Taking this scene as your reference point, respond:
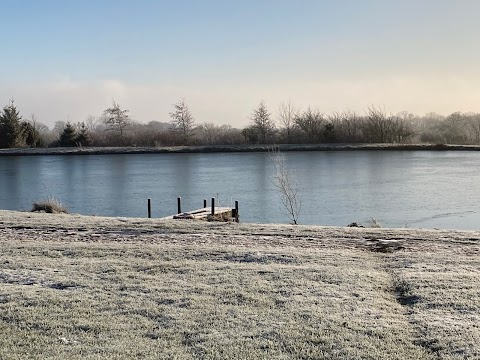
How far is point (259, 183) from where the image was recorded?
30.8 m

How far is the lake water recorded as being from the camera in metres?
20.9

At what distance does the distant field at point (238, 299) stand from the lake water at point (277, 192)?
10.2m

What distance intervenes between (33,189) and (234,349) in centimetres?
2769

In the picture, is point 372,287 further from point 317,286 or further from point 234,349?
point 234,349

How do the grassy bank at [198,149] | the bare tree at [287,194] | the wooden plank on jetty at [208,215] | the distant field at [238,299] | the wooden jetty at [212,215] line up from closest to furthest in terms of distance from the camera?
the distant field at [238,299] → the wooden plank on jetty at [208,215] → the wooden jetty at [212,215] → the bare tree at [287,194] → the grassy bank at [198,149]

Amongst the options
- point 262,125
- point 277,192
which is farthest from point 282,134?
point 277,192

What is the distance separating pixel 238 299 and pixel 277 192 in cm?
2043

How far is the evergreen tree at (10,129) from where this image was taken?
68250 millimetres

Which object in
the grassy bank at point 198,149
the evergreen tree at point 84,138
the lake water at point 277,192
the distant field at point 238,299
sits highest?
the evergreen tree at point 84,138

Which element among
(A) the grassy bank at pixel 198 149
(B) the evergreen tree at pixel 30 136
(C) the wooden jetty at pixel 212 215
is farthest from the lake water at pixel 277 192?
(B) the evergreen tree at pixel 30 136

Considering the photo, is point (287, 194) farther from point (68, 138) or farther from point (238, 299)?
point (68, 138)

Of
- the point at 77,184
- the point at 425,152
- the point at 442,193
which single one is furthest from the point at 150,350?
the point at 425,152

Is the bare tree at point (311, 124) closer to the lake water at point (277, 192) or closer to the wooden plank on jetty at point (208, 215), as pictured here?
the lake water at point (277, 192)

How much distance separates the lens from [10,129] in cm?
6850
